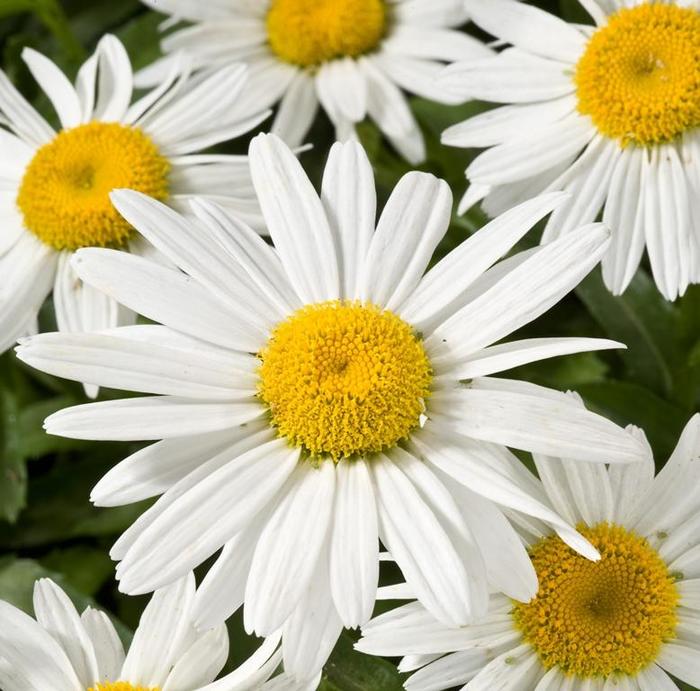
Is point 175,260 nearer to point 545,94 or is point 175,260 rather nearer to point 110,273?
point 110,273

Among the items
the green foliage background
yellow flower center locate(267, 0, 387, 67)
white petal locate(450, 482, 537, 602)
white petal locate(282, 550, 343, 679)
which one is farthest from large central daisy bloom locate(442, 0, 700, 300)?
white petal locate(282, 550, 343, 679)

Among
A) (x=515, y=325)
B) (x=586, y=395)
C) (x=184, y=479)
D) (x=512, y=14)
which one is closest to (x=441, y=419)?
(x=515, y=325)

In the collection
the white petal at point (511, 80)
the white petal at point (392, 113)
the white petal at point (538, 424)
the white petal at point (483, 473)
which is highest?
the white petal at point (392, 113)

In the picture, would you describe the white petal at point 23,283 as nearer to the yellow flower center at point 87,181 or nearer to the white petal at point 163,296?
the yellow flower center at point 87,181

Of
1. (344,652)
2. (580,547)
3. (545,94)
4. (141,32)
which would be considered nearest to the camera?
(580,547)

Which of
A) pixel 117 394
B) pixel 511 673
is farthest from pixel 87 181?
pixel 511 673

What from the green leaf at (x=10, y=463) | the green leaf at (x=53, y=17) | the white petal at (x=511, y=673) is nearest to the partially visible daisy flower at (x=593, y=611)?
the white petal at (x=511, y=673)

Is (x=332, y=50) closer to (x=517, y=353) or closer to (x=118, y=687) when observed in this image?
(x=517, y=353)
